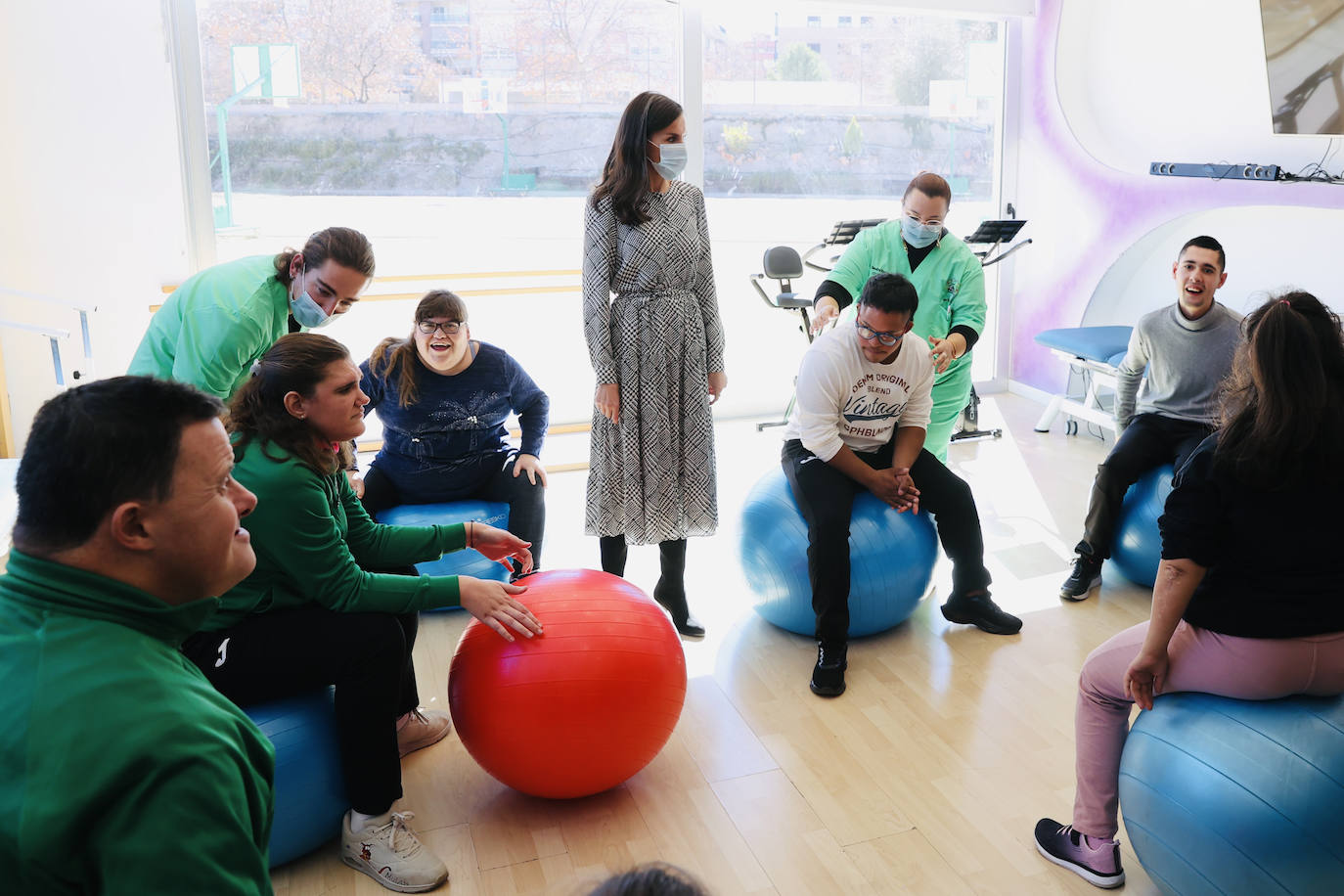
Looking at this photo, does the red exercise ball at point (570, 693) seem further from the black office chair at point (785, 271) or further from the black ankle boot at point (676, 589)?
the black office chair at point (785, 271)

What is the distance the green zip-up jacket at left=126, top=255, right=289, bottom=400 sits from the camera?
2.57 m

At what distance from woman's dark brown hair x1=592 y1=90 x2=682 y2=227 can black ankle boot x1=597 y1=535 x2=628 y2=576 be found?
37.1 inches

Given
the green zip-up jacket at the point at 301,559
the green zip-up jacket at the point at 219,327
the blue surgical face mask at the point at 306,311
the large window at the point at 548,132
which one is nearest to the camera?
the green zip-up jacket at the point at 301,559

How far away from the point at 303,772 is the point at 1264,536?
186cm

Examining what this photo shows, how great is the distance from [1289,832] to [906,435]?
5.42ft

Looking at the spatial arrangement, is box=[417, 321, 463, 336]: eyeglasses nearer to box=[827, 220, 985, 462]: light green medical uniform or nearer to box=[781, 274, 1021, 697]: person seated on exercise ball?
box=[781, 274, 1021, 697]: person seated on exercise ball

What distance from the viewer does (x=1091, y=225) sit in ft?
18.2

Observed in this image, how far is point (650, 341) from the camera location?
315 cm

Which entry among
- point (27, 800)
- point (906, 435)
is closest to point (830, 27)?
point (906, 435)

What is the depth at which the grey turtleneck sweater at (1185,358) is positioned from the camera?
3.51 metres

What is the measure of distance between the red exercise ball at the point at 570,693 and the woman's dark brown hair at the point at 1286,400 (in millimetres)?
1199

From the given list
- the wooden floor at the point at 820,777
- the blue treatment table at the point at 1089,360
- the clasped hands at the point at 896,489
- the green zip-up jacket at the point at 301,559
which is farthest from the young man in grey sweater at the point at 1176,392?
the green zip-up jacket at the point at 301,559

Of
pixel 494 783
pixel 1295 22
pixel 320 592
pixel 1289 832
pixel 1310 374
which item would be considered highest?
pixel 1295 22

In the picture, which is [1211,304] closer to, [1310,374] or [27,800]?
[1310,374]
